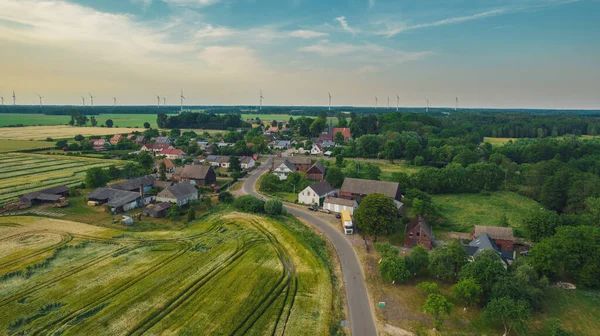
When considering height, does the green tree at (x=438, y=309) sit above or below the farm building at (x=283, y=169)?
below

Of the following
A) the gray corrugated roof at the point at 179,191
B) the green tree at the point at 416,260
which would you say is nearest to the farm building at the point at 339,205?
the green tree at the point at 416,260

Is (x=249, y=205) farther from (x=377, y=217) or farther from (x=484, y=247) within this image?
(x=484, y=247)

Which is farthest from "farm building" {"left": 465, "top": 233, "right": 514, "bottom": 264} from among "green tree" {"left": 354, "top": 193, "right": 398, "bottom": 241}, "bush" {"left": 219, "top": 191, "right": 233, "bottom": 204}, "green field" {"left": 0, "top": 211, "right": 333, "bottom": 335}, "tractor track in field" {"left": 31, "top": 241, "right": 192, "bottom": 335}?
"bush" {"left": 219, "top": 191, "right": 233, "bottom": 204}

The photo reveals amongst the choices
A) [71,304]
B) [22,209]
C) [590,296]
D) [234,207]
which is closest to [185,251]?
[71,304]

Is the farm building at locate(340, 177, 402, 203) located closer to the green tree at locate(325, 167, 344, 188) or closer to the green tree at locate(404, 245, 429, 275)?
the green tree at locate(325, 167, 344, 188)

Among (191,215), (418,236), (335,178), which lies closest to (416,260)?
(418,236)

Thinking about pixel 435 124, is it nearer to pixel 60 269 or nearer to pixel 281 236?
pixel 281 236

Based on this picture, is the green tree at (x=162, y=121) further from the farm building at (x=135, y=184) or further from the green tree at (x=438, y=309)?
the green tree at (x=438, y=309)
